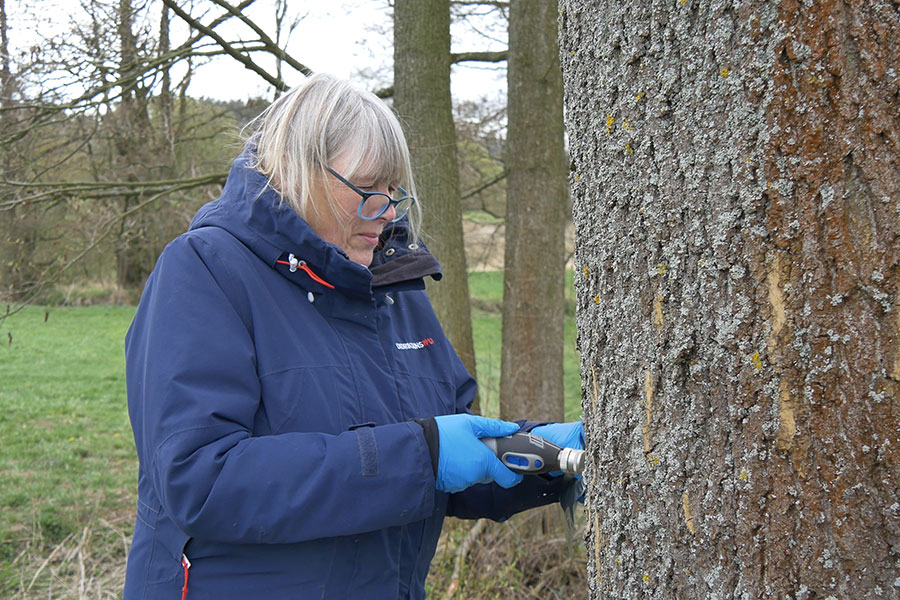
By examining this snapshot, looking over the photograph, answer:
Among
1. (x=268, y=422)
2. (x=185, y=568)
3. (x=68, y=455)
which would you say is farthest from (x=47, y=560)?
(x=268, y=422)

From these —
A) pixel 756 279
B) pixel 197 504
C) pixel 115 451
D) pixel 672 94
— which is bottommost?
pixel 115 451

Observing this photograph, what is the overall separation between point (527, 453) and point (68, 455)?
6059mm

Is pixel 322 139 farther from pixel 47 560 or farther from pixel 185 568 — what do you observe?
pixel 47 560

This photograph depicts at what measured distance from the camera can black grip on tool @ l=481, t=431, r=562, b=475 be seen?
1698mm

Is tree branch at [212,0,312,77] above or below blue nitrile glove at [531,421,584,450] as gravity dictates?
above

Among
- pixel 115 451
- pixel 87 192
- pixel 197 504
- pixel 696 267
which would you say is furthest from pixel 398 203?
pixel 115 451

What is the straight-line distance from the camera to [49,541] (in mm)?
4676

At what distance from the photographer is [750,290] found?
939 millimetres

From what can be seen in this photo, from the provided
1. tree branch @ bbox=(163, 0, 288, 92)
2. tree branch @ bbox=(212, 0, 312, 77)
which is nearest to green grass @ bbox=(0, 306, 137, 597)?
tree branch @ bbox=(163, 0, 288, 92)

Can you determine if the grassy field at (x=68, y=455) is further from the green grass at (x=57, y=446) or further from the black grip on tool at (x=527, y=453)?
the black grip on tool at (x=527, y=453)

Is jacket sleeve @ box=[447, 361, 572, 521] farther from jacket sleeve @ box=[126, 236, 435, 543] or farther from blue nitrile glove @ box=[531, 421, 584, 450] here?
jacket sleeve @ box=[126, 236, 435, 543]

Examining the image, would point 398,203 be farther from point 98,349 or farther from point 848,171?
point 98,349

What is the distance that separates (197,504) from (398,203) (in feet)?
3.02

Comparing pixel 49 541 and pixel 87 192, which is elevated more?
pixel 87 192
